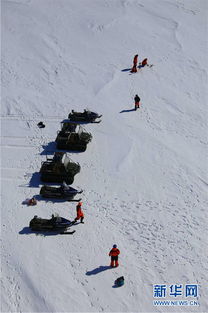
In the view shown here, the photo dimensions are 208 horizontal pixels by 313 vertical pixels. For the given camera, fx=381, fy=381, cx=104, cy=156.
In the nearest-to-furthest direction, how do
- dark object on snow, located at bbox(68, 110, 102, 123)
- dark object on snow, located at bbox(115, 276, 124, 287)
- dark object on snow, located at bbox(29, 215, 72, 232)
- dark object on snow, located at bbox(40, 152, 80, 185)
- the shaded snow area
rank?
dark object on snow, located at bbox(115, 276, 124, 287), the shaded snow area, dark object on snow, located at bbox(29, 215, 72, 232), dark object on snow, located at bbox(40, 152, 80, 185), dark object on snow, located at bbox(68, 110, 102, 123)

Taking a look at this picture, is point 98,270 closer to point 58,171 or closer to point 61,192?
point 61,192

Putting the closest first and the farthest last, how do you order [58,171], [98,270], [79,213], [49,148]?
[98,270], [79,213], [58,171], [49,148]

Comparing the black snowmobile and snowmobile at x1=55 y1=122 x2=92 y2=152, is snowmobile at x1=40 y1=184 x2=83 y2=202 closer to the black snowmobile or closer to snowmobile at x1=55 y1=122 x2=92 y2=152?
the black snowmobile

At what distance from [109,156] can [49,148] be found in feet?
10.1

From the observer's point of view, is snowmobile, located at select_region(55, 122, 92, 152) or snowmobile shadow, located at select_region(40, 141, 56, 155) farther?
snowmobile shadow, located at select_region(40, 141, 56, 155)

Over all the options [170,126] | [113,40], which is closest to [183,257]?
[170,126]

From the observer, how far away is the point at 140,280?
13016 mm

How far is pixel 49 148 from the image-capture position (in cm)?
1919

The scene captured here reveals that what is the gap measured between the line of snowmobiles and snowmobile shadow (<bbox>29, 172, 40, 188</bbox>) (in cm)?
34

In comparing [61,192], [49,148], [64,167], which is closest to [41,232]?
[61,192]

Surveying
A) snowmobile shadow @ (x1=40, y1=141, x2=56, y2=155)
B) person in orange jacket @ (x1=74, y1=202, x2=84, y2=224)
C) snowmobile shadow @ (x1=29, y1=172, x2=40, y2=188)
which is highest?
snowmobile shadow @ (x1=40, y1=141, x2=56, y2=155)

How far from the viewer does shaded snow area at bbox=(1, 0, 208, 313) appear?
1295 centimetres

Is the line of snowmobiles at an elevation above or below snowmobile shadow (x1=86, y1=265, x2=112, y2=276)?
above

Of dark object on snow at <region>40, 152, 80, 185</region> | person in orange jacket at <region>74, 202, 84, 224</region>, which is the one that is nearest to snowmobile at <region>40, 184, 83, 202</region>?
dark object on snow at <region>40, 152, 80, 185</region>
